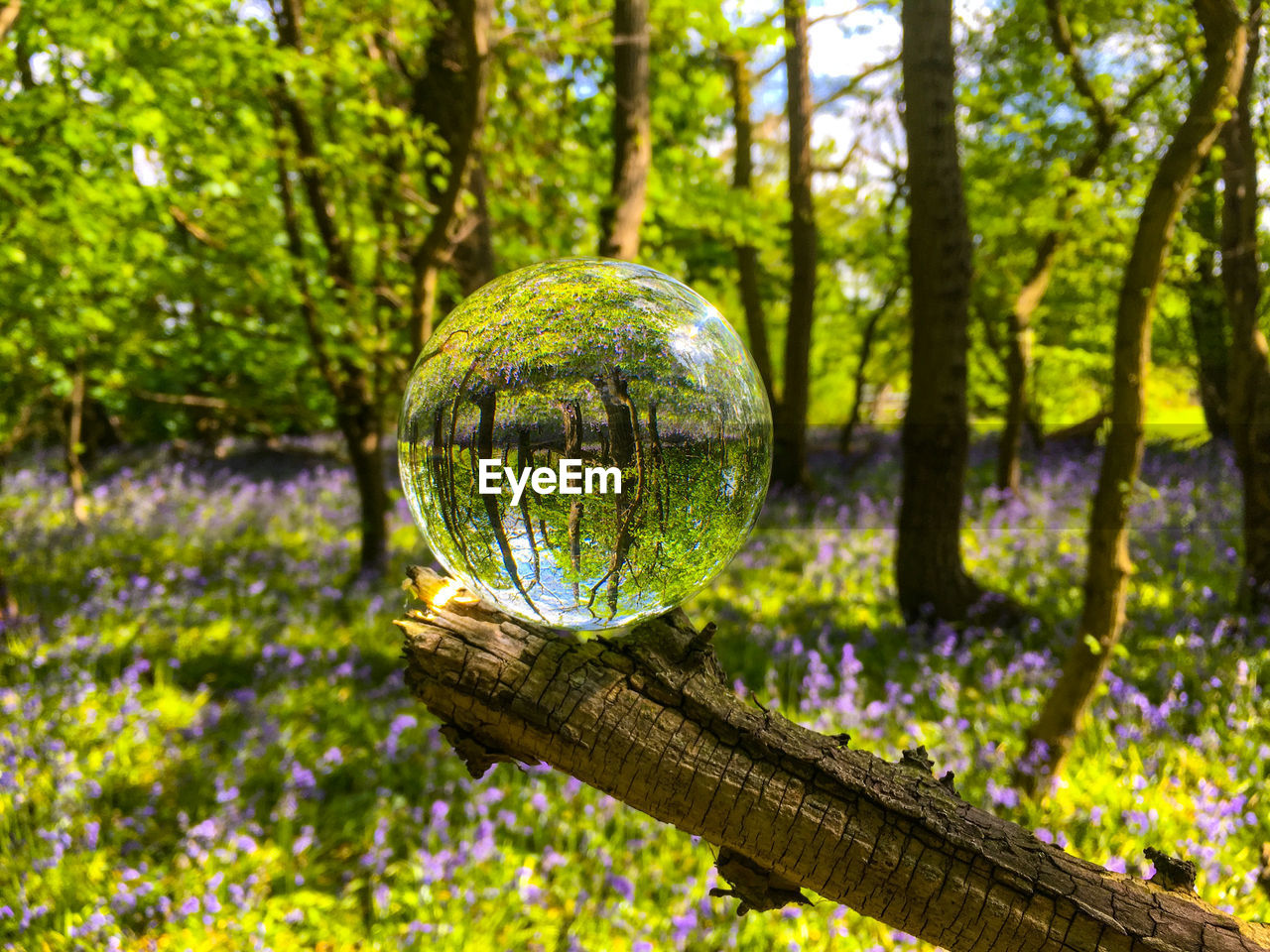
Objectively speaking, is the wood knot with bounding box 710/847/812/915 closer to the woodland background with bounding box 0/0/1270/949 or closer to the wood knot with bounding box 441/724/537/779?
the wood knot with bounding box 441/724/537/779

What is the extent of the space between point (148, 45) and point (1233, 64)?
22.3ft

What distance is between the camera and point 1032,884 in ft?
4.94

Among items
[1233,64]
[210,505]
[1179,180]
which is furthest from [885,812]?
[210,505]

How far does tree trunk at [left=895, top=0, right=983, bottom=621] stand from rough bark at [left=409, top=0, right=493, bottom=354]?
3.35m

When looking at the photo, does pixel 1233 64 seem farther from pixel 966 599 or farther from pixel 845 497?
pixel 845 497

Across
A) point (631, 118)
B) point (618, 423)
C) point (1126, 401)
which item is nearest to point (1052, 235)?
point (631, 118)

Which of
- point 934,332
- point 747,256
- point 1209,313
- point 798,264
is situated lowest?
point 934,332

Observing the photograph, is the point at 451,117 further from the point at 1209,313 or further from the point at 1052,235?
the point at 1209,313

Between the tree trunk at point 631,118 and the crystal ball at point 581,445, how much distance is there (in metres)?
3.69

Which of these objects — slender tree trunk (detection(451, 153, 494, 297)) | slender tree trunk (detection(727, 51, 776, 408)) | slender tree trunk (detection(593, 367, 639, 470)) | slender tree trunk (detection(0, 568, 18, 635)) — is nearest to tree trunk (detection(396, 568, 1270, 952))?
slender tree trunk (detection(593, 367, 639, 470))

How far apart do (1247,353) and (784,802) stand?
5.61 meters

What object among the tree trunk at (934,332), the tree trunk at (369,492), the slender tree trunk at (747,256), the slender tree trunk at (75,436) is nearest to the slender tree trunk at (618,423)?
the tree trunk at (934,332)

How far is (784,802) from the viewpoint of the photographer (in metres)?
1.57

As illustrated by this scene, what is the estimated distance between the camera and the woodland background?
3488mm
